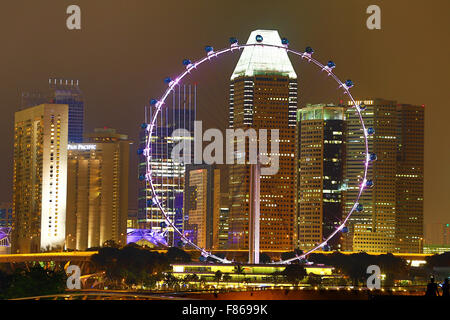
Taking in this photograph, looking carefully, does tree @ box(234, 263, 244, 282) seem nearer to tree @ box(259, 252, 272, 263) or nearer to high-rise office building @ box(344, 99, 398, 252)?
tree @ box(259, 252, 272, 263)

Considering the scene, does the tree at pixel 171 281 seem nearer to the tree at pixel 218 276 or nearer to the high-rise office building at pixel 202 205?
the tree at pixel 218 276

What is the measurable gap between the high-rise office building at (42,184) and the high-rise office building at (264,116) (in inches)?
2225

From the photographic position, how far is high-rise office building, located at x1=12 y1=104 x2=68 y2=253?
166m

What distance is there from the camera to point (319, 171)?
506 ft

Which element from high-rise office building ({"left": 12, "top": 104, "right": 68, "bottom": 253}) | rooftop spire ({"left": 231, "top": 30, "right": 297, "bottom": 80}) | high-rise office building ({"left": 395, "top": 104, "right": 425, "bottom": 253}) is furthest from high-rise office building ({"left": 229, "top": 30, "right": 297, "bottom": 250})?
high-rise office building ({"left": 395, "top": 104, "right": 425, "bottom": 253})

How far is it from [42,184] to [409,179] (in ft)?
208

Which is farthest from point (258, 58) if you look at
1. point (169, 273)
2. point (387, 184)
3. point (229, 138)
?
point (387, 184)

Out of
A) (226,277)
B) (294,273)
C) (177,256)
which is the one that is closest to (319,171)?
(177,256)

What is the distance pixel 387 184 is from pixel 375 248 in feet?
55.5

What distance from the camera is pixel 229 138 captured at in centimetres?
7825

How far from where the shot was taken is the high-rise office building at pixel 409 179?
18288cm

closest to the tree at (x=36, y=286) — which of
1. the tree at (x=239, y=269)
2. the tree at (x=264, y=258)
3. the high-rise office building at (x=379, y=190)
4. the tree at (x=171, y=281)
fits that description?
the tree at (x=239, y=269)

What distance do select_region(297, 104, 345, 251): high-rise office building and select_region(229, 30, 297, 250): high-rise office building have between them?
3362cm
